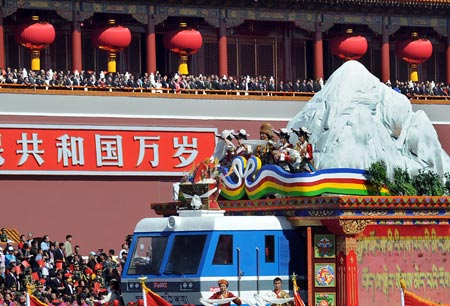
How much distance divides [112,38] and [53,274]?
18.5 metres

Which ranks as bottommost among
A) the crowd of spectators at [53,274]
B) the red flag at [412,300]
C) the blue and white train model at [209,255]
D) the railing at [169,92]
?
the crowd of spectators at [53,274]

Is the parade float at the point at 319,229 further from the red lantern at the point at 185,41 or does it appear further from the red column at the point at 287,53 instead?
the red column at the point at 287,53

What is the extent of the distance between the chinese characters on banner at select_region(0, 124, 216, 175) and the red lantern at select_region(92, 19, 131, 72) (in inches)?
276

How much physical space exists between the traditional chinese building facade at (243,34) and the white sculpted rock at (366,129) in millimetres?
26283

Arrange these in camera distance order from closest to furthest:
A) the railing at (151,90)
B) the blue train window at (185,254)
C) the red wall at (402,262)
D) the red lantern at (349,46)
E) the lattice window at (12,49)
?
the blue train window at (185,254), the red wall at (402,262), the railing at (151,90), the lattice window at (12,49), the red lantern at (349,46)

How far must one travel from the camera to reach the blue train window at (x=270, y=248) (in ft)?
85.9

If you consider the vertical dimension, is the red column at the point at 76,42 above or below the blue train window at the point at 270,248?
above

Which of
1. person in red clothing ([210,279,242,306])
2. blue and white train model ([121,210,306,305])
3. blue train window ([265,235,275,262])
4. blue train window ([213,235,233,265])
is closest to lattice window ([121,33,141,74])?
blue and white train model ([121,210,306,305])

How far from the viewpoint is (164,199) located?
5000 cm

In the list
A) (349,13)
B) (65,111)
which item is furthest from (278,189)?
(349,13)

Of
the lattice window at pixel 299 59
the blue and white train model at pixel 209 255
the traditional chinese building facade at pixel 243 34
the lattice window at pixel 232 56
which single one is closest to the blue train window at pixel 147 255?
the blue and white train model at pixel 209 255

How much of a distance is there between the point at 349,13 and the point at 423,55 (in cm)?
382

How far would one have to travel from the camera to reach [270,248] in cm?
2628

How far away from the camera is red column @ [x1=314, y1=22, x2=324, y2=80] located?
5953 cm
